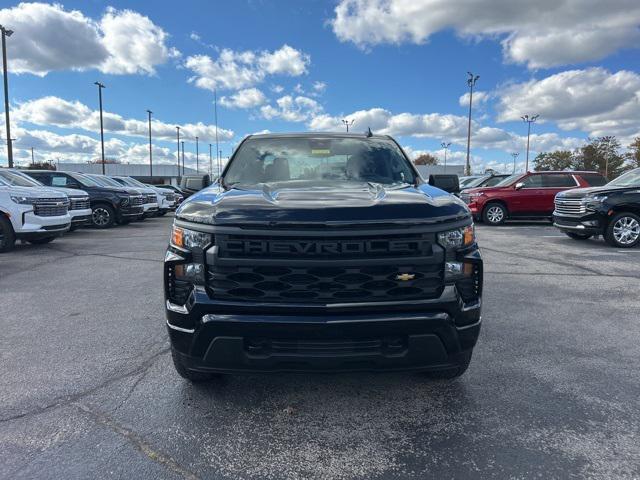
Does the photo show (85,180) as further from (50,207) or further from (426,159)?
(426,159)

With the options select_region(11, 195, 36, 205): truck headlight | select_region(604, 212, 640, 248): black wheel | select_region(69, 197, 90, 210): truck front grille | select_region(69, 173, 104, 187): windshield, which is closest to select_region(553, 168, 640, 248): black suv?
select_region(604, 212, 640, 248): black wheel

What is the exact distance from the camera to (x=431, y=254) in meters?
2.49

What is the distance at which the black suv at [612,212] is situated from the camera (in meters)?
9.19

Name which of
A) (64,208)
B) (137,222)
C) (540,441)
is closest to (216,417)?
(540,441)

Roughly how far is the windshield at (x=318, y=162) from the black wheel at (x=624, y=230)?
7.49 m

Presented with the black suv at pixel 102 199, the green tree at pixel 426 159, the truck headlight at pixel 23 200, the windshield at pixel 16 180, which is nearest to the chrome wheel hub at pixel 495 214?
the black suv at pixel 102 199

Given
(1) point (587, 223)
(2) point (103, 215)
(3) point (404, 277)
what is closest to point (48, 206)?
(2) point (103, 215)

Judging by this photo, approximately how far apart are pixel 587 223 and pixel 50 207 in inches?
450

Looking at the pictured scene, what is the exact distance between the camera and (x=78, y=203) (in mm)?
11742

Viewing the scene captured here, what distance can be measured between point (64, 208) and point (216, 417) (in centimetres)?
884

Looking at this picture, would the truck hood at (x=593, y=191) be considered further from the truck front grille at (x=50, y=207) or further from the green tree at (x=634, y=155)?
the green tree at (x=634, y=155)

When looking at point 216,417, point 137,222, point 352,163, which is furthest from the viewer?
point 137,222

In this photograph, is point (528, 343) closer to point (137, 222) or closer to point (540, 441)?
point (540, 441)

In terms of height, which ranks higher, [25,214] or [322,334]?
[25,214]
